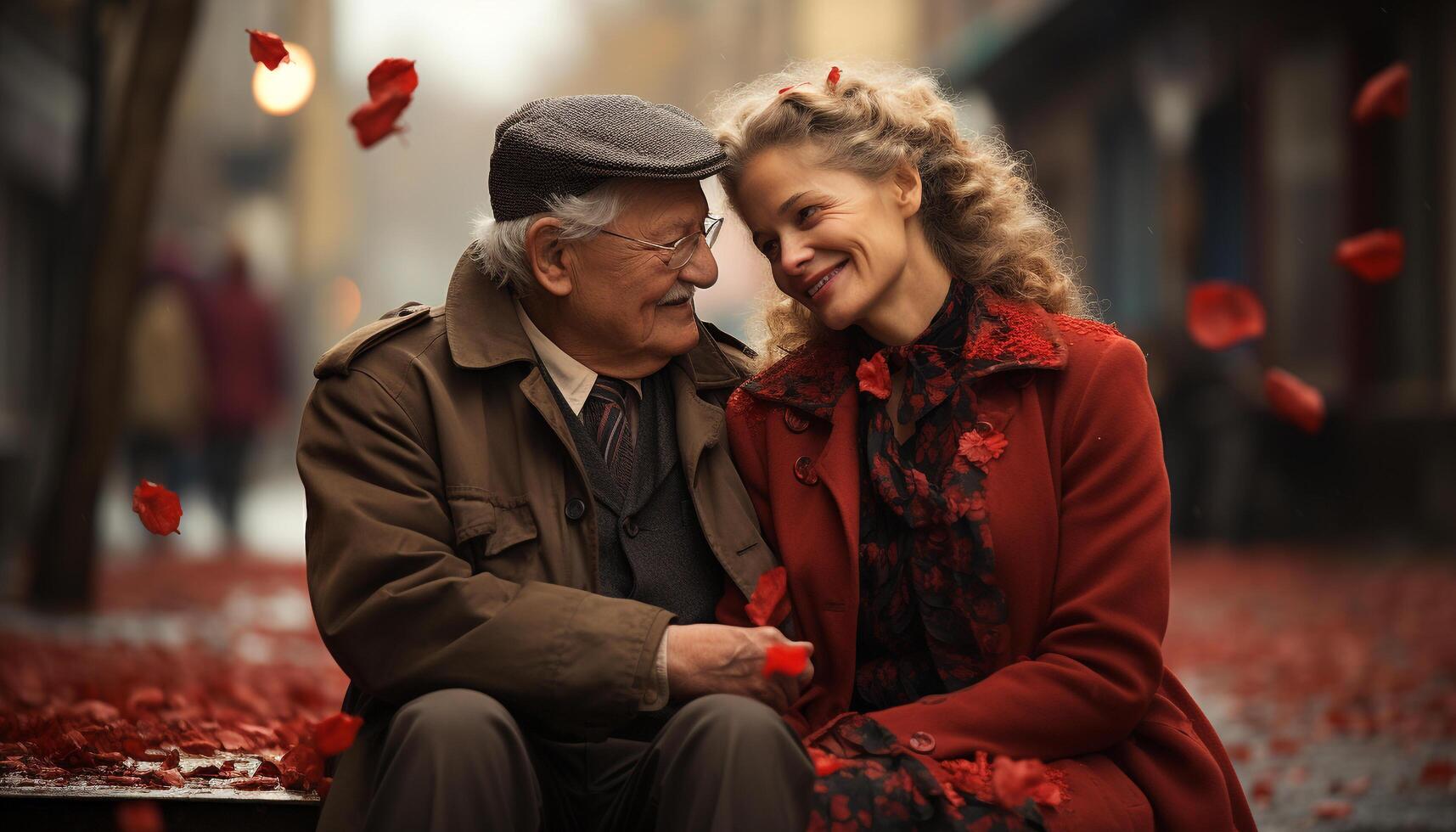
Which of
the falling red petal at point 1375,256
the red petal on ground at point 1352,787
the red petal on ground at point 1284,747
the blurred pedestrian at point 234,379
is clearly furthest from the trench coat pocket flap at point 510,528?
the blurred pedestrian at point 234,379

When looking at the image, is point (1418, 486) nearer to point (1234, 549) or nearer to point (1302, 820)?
point (1234, 549)

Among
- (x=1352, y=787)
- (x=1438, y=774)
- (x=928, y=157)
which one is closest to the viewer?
(x=928, y=157)

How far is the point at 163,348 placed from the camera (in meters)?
13.2

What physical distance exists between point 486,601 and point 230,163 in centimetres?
3200

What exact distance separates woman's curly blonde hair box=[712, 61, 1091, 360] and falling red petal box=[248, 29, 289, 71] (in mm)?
986

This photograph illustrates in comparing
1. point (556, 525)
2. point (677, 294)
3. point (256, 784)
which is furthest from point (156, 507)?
point (677, 294)

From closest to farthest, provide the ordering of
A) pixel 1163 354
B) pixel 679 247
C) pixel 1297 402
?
1. pixel 679 247
2. pixel 1297 402
3. pixel 1163 354

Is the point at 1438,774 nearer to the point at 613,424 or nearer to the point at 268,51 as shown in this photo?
the point at 613,424

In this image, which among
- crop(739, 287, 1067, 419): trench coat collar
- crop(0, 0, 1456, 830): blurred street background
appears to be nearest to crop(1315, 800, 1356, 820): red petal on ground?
crop(0, 0, 1456, 830): blurred street background

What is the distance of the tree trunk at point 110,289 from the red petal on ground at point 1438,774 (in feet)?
20.7

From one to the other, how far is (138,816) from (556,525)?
989mm

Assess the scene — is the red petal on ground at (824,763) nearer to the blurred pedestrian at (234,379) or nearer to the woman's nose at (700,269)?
the woman's nose at (700,269)

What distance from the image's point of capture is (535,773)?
8.98 ft

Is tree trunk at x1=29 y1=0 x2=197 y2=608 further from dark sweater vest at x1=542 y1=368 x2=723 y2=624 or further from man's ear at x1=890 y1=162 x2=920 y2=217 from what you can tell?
man's ear at x1=890 y1=162 x2=920 y2=217
